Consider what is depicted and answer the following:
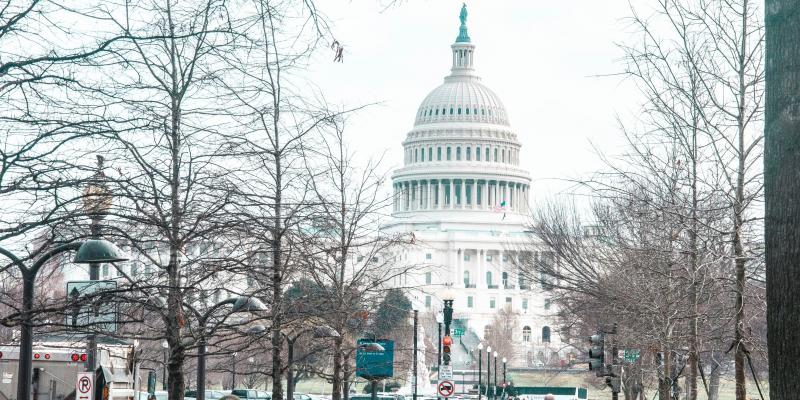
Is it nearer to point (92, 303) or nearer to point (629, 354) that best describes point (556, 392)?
point (629, 354)

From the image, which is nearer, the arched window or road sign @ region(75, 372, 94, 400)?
road sign @ region(75, 372, 94, 400)

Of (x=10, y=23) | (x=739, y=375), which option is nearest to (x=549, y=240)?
(x=739, y=375)

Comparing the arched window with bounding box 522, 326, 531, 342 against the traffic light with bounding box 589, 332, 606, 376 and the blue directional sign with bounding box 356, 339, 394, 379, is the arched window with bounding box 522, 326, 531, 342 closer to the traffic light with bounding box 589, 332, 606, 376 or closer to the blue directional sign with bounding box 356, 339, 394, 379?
the blue directional sign with bounding box 356, 339, 394, 379

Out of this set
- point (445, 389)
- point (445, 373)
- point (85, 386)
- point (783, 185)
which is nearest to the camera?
point (783, 185)

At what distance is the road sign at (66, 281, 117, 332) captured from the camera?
501 inches

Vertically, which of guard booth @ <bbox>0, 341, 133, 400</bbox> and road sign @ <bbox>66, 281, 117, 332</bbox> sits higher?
road sign @ <bbox>66, 281, 117, 332</bbox>

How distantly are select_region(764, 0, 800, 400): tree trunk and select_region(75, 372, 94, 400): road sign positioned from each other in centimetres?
1444

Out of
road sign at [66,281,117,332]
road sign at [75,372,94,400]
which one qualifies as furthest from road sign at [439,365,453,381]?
road sign at [75,372,94,400]

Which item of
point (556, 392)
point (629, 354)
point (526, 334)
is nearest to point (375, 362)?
point (629, 354)

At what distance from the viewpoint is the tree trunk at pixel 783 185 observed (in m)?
6.46

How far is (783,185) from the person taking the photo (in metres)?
6.50

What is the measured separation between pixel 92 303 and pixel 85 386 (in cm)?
677

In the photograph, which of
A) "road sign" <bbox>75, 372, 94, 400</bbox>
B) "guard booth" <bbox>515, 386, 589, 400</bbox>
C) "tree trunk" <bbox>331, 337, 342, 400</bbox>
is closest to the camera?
"road sign" <bbox>75, 372, 94, 400</bbox>

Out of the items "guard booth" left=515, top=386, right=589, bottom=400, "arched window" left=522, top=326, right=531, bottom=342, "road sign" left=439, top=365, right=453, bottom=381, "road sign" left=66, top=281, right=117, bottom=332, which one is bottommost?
"guard booth" left=515, top=386, right=589, bottom=400
